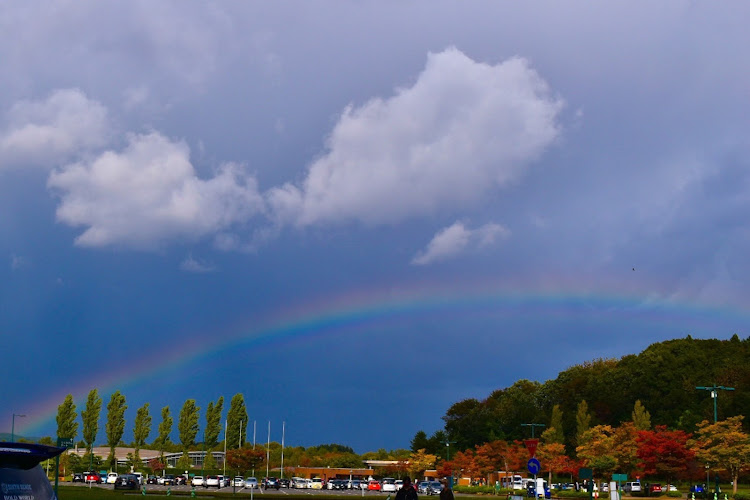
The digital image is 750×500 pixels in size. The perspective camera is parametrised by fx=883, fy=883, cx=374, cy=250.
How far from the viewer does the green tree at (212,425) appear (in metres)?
149

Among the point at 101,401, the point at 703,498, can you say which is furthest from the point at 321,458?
the point at 703,498

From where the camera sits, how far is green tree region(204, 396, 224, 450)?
149 metres

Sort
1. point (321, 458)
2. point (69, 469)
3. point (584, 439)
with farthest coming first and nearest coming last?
1. point (321, 458)
2. point (69, 469)
3. point (584, 439)

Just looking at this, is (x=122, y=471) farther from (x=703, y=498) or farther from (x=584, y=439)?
(x=703, y=498)

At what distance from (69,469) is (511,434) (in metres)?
70.5

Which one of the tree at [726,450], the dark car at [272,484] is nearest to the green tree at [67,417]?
the dark car at [272,484]

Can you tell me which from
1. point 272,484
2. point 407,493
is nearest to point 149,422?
point 272,484

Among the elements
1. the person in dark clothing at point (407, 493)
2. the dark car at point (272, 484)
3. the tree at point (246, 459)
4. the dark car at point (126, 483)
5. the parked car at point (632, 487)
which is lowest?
the parked car at point (632, 487)

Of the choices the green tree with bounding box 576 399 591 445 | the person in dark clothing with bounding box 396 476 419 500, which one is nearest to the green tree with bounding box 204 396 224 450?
the green tree with bounding box 576 399 591 445

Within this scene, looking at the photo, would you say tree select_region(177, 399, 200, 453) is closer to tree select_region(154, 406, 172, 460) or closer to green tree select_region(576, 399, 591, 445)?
tree select_region(154, 406, 172, 460)

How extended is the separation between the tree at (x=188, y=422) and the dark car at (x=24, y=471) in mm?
145720

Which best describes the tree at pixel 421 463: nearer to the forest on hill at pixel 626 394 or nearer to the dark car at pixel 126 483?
the forest on hill at pixel 626 394

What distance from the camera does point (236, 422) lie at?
488 ft

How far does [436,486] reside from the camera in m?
89.8
